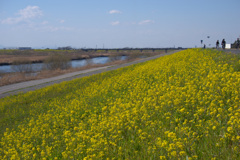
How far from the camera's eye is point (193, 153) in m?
4.55

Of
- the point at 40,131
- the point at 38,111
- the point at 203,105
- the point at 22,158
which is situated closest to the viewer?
the point at 203,105

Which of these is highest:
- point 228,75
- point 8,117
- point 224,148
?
point 228,75

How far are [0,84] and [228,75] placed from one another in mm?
30570

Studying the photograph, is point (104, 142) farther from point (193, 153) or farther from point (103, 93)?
point (103, 93)

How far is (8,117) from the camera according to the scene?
578 inches

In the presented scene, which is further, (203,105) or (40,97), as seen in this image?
(40,97)

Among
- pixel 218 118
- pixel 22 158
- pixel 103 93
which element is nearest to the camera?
pixel 218 118

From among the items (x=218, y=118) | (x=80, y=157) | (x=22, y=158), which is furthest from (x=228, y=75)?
(x=22, y=158)

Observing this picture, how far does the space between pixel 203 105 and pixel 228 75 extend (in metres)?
1.70

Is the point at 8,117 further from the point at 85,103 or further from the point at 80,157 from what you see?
the point at 80,157

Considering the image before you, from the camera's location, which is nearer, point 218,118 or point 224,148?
point 224,148

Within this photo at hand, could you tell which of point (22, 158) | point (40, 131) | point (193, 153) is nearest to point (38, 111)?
point (40, 131)

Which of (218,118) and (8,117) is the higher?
(218,118)

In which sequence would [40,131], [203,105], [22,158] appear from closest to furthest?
[203,105], [22,158], [40,131]
